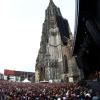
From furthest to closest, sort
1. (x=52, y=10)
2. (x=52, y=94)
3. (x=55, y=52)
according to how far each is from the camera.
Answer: (x=52, y=10)
(x=55, y=52)
(x=52, y=94)

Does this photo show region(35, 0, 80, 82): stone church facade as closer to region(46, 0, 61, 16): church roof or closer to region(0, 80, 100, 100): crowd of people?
region(46, 0, 61, 16): church roof

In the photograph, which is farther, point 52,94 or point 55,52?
point 55,52

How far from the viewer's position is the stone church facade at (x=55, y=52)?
3118 inches

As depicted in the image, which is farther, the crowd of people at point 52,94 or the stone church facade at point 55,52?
the stone church facade at point 55,52

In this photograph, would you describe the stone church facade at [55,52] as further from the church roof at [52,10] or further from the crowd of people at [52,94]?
the crowd of people at [52,94]

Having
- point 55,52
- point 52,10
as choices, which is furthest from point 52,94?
point 52,10

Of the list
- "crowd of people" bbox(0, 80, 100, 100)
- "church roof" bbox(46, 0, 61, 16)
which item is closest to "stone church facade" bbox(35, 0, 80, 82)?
"church roof" bbox(46, 0, 61, 16)

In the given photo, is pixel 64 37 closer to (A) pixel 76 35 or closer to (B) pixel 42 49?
(B) pixel 42 49

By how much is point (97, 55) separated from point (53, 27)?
8136 centimetres

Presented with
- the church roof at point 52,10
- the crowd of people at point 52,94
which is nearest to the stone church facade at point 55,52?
the church roof at point 52,10

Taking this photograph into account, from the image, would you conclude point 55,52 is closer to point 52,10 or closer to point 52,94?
point 52,10

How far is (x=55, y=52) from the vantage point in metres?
86.8

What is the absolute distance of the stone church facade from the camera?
79.2 meters

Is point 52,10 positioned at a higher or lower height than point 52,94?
higher
